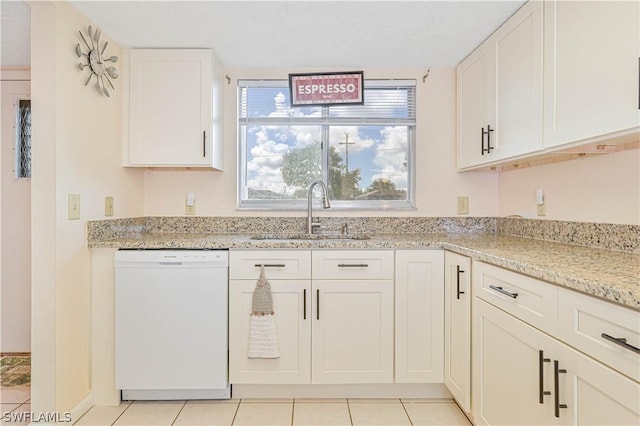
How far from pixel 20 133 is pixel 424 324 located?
3053mm

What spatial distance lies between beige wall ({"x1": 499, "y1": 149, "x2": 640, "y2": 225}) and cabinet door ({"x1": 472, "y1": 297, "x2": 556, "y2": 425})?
29.3 inches

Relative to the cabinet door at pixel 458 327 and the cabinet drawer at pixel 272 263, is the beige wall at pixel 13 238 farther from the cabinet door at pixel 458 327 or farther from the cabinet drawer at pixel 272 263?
the cabinet door at pixel 458 327

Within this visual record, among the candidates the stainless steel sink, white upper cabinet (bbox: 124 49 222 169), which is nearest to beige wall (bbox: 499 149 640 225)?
the stainless steel sink

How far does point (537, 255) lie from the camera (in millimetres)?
1443

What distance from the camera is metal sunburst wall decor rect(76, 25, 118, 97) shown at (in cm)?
188

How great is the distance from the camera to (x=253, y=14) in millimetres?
1833

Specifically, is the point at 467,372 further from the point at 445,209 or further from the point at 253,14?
the point at 253,14

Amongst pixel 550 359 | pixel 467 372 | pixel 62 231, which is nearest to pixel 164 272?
pixel 62 231

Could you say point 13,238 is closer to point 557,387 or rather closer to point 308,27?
point 308,27

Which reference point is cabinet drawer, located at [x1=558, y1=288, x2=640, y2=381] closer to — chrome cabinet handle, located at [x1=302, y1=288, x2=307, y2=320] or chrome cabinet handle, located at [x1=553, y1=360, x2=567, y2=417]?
chrome cabinet handle, located at [x1=553, y1=360, x2=567, y2=417]

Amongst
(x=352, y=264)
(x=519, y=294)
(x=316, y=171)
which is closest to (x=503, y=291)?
(x=519, y=294)

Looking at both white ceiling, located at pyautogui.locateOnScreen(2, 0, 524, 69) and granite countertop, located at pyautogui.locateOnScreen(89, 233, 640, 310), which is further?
white ceiling, located at pyautogui.locateOnScreen(2, 0, 524, 69)

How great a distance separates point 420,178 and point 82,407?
2503 mm

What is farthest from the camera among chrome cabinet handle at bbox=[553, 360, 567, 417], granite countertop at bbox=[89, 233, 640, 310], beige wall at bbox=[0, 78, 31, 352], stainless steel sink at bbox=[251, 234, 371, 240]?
beige wall at bbox=[0, 78, 31, 352]
